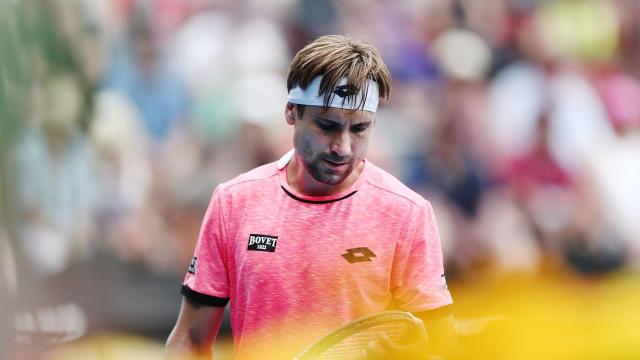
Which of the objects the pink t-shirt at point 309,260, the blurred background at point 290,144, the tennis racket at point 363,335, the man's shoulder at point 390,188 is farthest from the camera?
the blurred background at point 290,144

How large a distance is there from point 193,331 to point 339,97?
924 millimetres

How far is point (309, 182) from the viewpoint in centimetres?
385

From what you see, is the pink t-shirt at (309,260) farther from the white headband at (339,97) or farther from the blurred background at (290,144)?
the blurred background at (290,144)

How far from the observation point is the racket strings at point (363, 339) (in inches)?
139

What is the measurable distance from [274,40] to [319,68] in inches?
165

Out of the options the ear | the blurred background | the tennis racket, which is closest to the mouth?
the ear

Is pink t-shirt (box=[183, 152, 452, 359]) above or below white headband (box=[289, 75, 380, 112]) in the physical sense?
below

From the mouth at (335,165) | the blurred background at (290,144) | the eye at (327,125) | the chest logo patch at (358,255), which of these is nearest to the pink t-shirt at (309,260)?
the chest logo patch at (358,255)

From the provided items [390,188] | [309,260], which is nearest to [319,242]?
[309,260]

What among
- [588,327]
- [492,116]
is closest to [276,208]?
[588,327]

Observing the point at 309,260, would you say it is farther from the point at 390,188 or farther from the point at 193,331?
the point at 193,331

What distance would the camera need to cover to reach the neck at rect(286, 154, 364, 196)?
12.6ft

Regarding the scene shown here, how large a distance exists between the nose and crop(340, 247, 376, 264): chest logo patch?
311 millimetres

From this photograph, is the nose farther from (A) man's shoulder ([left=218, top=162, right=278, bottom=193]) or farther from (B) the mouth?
(A) man's shoulder ([left=218, top=162, right=278, bottom=193])
